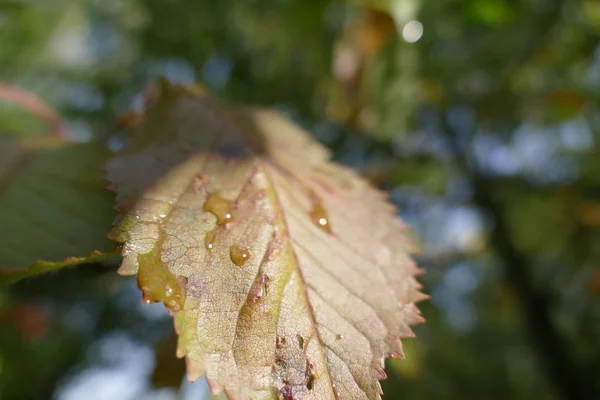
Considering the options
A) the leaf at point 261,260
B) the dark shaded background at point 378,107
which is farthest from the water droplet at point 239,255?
the dark shaded background at point 378,107

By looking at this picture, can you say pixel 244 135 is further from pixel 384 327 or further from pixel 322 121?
pixel 322 121

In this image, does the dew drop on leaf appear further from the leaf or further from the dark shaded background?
the dark shaded background

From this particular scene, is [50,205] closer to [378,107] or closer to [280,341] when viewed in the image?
[280,341]

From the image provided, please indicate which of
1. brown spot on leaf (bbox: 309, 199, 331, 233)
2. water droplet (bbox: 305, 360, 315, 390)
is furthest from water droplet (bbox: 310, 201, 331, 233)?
water droplet (bbox: 305, 360, 315, 390)

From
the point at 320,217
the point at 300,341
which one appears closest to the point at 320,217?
the point at 320,217

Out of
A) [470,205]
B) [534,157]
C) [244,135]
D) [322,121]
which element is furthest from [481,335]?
[244,135]

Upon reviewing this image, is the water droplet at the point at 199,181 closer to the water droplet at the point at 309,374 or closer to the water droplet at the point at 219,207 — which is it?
the water droplet at the point at 219,207
